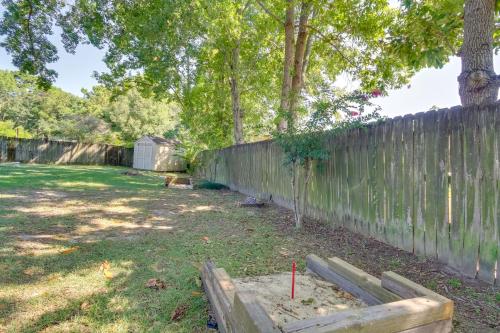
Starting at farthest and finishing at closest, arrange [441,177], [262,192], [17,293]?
[262,192] < [441,177] < [17,293]

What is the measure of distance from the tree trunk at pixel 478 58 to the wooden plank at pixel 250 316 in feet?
9.65

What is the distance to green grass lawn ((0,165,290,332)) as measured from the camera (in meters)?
1.96

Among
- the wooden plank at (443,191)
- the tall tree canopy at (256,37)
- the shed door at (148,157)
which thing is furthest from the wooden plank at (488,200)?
the shed door at (148,157)

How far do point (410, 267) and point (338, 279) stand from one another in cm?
112

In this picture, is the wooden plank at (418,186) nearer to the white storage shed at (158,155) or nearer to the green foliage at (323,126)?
the green foliage at (323,126)

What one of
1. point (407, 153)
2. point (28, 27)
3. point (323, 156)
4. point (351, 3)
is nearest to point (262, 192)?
point (323, 156)

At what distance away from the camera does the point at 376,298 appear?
6.22ft

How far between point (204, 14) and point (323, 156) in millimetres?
6077

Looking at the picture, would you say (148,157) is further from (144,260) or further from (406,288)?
(406,288)

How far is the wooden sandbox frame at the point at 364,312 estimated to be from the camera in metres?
1.19

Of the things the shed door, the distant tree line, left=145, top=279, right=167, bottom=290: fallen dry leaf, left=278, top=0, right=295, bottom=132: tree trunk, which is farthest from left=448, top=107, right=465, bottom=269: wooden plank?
the distant tree line

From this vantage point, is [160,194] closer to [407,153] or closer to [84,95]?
[407,153]

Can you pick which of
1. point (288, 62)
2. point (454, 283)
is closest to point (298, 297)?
point (454, 283)

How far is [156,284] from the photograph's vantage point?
2469mm
